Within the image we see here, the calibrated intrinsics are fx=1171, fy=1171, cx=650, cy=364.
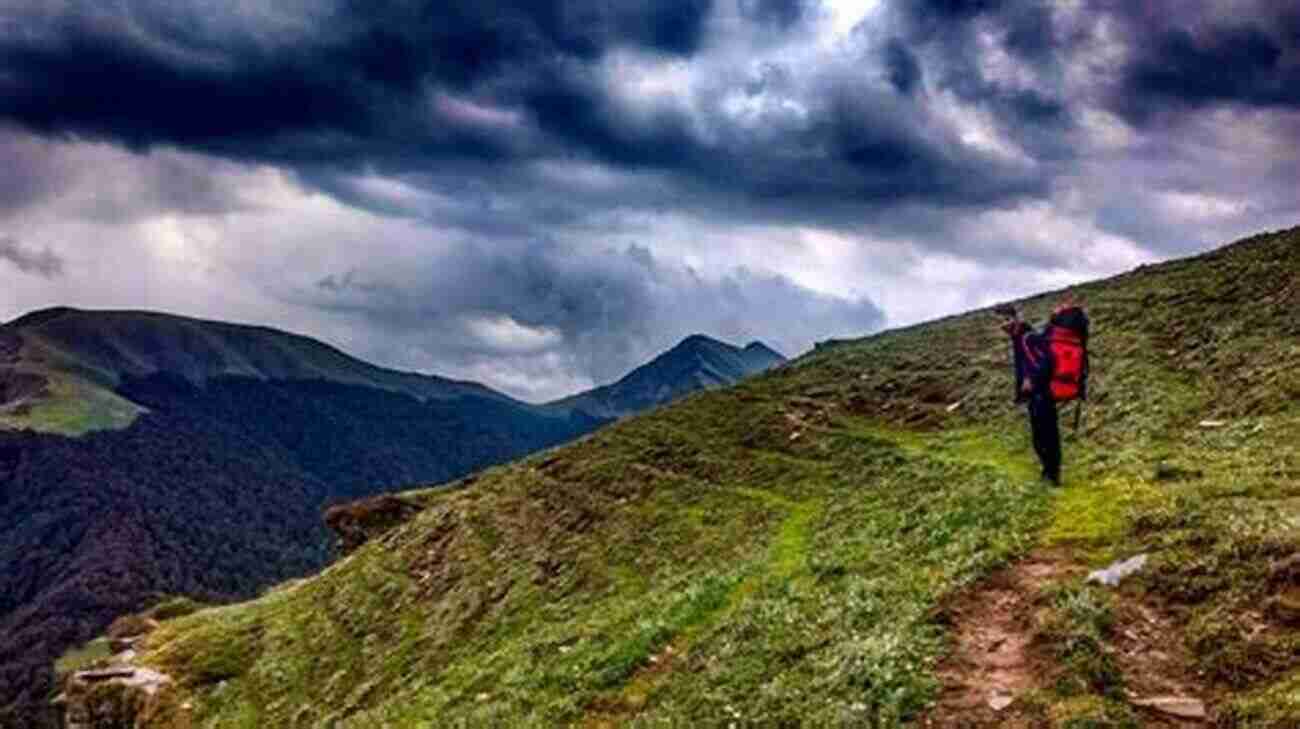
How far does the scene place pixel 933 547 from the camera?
90.4 feet

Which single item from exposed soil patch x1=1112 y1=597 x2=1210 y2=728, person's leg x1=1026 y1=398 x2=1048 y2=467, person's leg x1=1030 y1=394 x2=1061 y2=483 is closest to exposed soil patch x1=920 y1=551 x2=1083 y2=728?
exposed soil patch x1=1112 y1=597 x2=1210 y2=728

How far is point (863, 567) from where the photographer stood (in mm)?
27828

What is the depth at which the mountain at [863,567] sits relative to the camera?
18406 mm

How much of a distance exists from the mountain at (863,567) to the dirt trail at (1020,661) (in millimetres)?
68

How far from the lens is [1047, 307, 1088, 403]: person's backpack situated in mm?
30453

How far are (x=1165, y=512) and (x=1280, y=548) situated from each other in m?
4.20

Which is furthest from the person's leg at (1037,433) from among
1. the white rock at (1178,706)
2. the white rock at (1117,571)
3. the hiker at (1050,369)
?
the white rock at (1178,706)

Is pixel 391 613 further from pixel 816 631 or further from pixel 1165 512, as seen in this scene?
pixel 1165 512

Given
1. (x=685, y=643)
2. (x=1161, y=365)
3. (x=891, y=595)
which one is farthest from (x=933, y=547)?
(x=1161, y=365)

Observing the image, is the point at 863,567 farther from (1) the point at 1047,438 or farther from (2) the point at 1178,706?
(2) the point at 1178,706

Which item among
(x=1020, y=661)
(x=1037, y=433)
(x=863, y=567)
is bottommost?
(x=1020, y=661)

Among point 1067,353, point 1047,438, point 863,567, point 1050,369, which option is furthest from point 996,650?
point 1067,353

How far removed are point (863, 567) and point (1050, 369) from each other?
24.6 feet

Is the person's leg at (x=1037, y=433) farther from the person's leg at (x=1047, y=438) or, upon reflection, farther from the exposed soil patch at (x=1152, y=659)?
the exposed soil patch at (x=1152, y=659)
